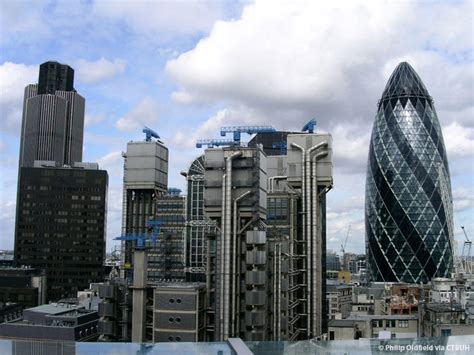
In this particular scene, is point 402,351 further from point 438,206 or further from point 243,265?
point 438,206

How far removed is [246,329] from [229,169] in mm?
20420

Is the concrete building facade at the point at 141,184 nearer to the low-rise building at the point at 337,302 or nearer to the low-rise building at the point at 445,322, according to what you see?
the low-rise building at the point at 445,322

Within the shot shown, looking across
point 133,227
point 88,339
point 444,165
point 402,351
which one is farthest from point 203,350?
point 444,165

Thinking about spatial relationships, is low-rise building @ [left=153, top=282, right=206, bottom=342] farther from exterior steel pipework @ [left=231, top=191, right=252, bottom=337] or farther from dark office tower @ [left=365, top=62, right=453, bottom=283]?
dark office tower @ [left=365, top=62, right=453, bottom=283]

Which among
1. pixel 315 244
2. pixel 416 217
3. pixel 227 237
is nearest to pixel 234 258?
pixel 227 237

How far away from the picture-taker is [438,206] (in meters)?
194

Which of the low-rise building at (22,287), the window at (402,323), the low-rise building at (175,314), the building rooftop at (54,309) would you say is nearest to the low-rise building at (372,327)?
the window at (402,323)

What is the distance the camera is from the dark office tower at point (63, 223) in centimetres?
19162

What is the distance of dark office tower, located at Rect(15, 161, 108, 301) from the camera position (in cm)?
19162

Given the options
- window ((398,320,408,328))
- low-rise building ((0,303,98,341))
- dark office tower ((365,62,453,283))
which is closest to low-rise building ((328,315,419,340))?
window ((398,320,408,328))

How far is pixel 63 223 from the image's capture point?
194250 millimetres

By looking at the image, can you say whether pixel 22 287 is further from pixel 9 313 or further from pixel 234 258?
pixel 234 258

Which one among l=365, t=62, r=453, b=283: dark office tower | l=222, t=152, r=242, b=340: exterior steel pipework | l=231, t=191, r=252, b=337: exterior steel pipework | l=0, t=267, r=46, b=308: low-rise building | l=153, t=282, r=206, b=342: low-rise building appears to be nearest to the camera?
l=153, t=282, r=206, b=342: low-rise building

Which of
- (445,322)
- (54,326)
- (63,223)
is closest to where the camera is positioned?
(54,326)
